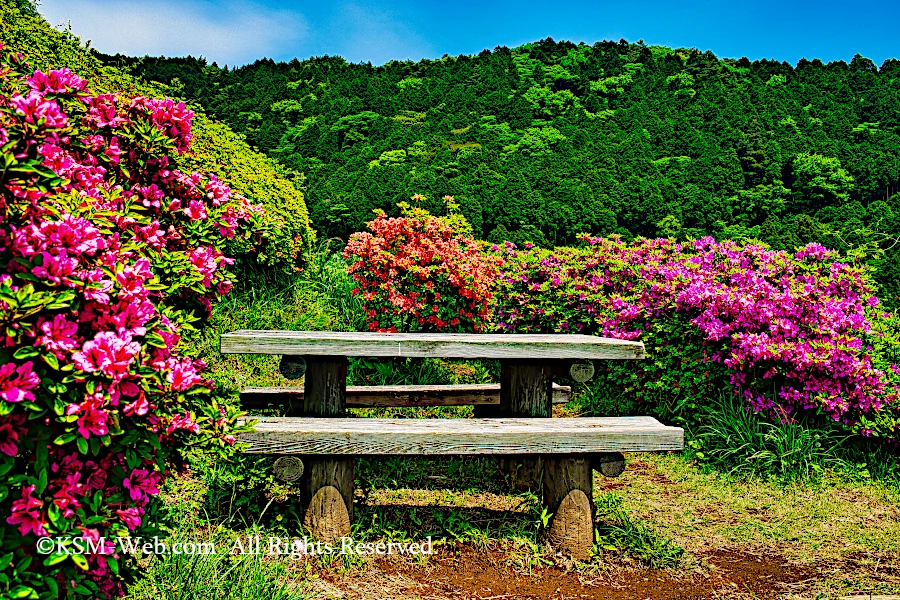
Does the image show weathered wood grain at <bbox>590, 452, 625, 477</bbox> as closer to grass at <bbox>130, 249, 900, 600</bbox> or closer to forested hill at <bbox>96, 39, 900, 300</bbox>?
grass at <bbox>130, 249, 900, 600</bbox>

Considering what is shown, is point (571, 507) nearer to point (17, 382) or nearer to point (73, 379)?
point (73, 379)

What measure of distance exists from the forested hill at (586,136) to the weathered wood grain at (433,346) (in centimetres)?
606

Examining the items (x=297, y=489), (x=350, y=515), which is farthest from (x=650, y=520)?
(x=297, y=489)

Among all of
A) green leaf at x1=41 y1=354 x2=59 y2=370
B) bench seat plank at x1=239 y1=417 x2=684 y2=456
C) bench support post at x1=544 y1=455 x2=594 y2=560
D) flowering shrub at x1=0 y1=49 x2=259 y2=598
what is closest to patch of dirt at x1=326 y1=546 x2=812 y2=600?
bench support post at x1=544 y1=455 x2=594 y2=560

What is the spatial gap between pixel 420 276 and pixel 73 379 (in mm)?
4317

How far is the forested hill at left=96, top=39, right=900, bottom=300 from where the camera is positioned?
10.0 m

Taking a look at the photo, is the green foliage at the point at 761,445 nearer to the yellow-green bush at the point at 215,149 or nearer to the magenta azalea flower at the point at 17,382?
the yellow-green bush at the point at 215,149

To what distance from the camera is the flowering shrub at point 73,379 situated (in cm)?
144

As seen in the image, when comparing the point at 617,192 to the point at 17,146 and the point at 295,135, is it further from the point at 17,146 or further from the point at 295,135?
the point at 17,146

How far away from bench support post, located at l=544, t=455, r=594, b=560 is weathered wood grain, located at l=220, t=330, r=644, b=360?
0.52 m

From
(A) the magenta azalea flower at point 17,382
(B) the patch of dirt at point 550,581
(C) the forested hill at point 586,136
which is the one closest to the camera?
(A) the magenta azalea flower at point 17,382

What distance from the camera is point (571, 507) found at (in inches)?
120

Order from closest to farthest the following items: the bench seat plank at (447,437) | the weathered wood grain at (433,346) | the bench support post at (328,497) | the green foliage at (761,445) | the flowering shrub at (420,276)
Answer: the bench seat plank at (447,437), the bench support post at (328,497), the weathered wood grain at (433,346), the green foliage at (761,445), the flowering shrub at (420,276)

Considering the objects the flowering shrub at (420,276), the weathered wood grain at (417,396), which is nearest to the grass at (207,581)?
the weathered wood grain at (417,396)
